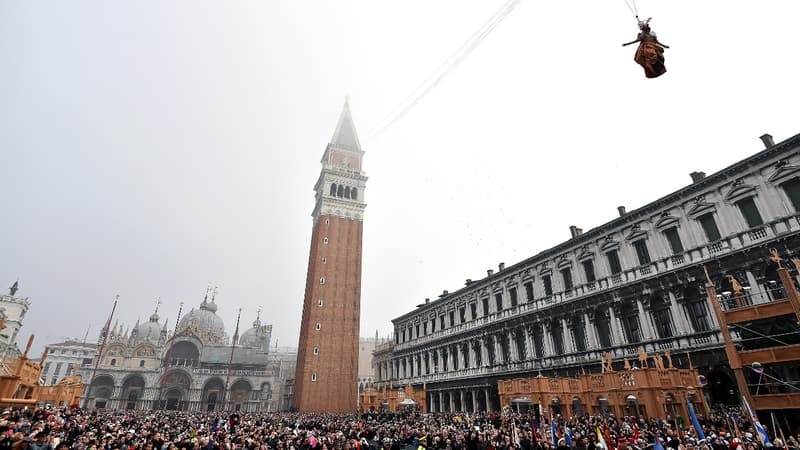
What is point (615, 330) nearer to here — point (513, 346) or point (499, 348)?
point (513, 346)

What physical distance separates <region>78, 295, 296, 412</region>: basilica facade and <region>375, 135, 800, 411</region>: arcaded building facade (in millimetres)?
43238

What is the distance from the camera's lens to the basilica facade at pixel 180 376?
6006cm

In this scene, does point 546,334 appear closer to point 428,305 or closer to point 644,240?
point 644,240

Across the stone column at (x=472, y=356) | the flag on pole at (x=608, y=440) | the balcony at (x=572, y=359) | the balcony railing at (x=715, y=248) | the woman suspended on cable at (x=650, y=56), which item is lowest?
the flag on pole at (x=608, y=440)

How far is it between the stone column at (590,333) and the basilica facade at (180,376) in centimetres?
5346

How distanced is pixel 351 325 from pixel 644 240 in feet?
128

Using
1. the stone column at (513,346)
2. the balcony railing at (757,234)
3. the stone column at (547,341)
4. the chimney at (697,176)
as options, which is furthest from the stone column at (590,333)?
the chimney at (697,176)

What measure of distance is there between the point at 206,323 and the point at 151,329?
11.4 meters

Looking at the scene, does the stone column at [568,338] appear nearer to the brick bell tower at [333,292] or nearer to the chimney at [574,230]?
the chimney at [574,230]

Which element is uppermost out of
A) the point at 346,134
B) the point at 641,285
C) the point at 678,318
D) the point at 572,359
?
the point at 346,134

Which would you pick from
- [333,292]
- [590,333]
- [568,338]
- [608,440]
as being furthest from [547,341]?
[333,292]

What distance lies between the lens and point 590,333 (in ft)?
86.9

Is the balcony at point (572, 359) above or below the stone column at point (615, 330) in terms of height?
below

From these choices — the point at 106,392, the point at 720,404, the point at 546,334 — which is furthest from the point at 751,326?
the point at 106,392
